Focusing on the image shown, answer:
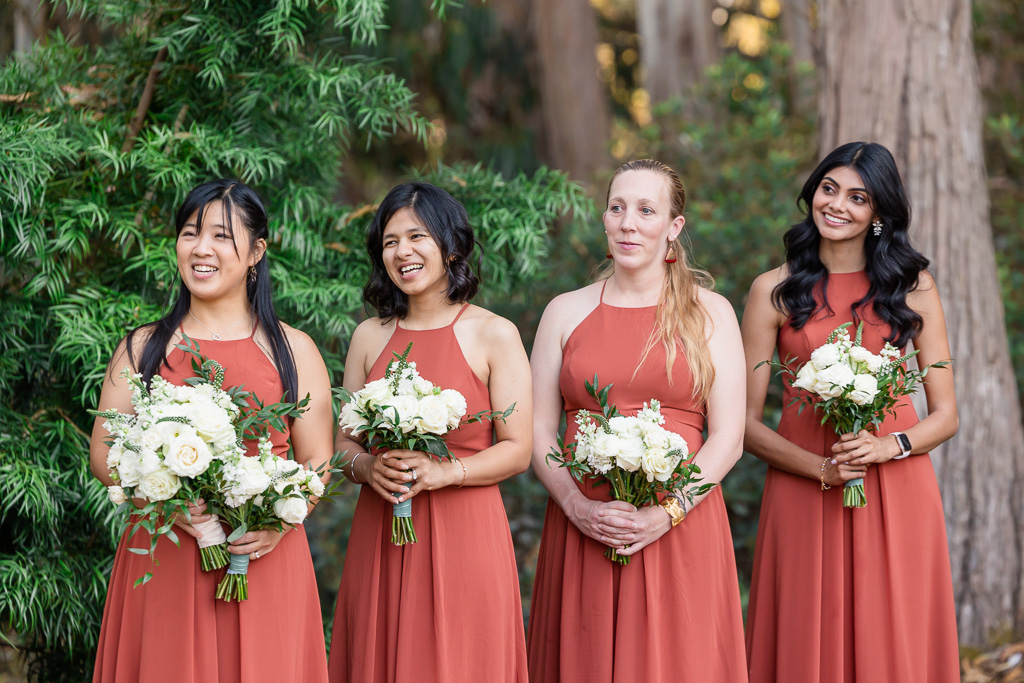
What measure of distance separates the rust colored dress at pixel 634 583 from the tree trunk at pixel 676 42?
8.84m

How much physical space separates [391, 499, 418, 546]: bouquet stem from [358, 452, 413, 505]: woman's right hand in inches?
1.3

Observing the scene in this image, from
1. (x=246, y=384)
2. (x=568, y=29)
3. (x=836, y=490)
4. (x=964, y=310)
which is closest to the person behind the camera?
(x=246, y=384)

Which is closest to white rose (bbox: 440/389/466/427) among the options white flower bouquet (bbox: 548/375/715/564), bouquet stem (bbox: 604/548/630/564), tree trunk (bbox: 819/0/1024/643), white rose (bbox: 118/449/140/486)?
white flower bouquet (bbox: 548/375/715/564)

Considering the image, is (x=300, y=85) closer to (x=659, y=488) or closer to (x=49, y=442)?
(x=49, y=442)

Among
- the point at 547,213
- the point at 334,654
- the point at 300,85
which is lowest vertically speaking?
the point at 334,654

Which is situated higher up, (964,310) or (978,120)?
(978,120)

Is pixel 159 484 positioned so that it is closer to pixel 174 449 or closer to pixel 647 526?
pixel 174 449

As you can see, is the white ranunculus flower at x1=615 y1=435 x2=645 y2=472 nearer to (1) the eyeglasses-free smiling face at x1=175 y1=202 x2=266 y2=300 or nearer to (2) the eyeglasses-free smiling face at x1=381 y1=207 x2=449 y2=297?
(2) the eyeglasses-free smiling face at x1=381 y1=207 x2=449 y2=297

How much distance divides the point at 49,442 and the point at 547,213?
253 centimetres

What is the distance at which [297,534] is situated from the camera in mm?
3166

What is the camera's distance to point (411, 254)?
3293 millimetres

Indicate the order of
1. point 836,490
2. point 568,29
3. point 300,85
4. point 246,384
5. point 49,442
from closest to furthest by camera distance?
point 246,384, point 836,490, point 49,442, point 300,85, point 568,29

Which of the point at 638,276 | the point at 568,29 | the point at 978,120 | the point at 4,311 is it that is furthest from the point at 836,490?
the point at 568,29

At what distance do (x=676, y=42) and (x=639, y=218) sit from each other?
29.7 feet
